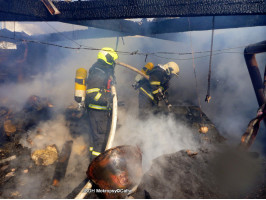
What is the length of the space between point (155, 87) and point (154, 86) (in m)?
0.05

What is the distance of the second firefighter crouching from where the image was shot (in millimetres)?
5016

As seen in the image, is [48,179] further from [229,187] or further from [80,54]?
[80,54]

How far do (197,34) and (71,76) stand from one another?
911cm

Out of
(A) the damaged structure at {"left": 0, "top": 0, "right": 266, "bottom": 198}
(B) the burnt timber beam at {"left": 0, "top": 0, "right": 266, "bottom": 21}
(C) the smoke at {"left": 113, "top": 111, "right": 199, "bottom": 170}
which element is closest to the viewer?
(B) the burnt timber beam at {"left": 0, "top": 0, "right": 266, "bottom": 21}

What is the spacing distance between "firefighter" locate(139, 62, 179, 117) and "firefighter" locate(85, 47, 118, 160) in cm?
171

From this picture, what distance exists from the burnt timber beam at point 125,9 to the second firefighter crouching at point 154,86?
7.81 ft

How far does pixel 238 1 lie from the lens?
259 cm

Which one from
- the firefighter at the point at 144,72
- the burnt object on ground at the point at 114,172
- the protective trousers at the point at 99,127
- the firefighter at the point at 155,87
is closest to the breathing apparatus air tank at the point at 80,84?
the protective trousers at the point at 99,127

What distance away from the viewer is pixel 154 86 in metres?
5.02

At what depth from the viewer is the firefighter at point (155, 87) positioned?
5.01m

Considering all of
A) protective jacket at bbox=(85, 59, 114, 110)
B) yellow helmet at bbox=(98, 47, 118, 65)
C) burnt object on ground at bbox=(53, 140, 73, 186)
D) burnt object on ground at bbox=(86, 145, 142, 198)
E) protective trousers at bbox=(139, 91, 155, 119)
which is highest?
yellow helmet at bbox=(98, 47, 118, 65)

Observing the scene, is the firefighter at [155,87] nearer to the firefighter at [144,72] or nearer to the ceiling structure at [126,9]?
the firefighter at [144,72]

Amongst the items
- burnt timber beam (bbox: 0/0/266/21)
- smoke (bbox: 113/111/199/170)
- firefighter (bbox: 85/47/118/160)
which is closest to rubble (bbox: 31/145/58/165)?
firefighter (bbox: 85/47/118/160)

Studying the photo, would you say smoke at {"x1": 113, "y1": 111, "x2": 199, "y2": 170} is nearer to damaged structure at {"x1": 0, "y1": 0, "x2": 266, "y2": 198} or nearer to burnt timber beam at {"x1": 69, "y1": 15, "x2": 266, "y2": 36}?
damaged structure at {"x1": 0, "y1": 0, "x2": 266, "y2": 198}
